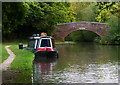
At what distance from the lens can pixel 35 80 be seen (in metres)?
11.3

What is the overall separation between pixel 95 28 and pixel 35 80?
3701cm

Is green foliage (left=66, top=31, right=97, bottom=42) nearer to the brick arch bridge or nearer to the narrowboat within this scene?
the brick arch bridge

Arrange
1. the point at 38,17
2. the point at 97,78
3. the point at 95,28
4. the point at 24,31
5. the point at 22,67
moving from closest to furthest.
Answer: the point at 97,78
the point at 22,67
the point at 38,17
the point at 24,31
the point at 95,28

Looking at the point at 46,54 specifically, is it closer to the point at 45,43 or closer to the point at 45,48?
the point at 45,48

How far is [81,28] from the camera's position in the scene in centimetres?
4775

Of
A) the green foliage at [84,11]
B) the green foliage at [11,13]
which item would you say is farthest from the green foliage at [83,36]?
the green foliage at [11,13]

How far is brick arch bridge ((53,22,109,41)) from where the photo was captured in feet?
154

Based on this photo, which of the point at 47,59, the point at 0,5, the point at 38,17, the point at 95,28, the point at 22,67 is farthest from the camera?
the point at 95,28

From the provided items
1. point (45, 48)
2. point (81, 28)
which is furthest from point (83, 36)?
point (45, 48)

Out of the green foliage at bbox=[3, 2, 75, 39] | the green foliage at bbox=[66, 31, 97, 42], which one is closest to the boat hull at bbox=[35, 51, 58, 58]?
the green foliage at bbox=[3, 2, 75, 39]

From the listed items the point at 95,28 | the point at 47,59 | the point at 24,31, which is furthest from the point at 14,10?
the point at 95,28

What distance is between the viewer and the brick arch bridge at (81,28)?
47072 millimetres

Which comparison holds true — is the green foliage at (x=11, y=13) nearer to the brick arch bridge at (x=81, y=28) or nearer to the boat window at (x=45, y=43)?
the boat window at (x=45, y=43)

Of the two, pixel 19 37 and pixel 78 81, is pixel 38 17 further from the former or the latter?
pixel 78 81
